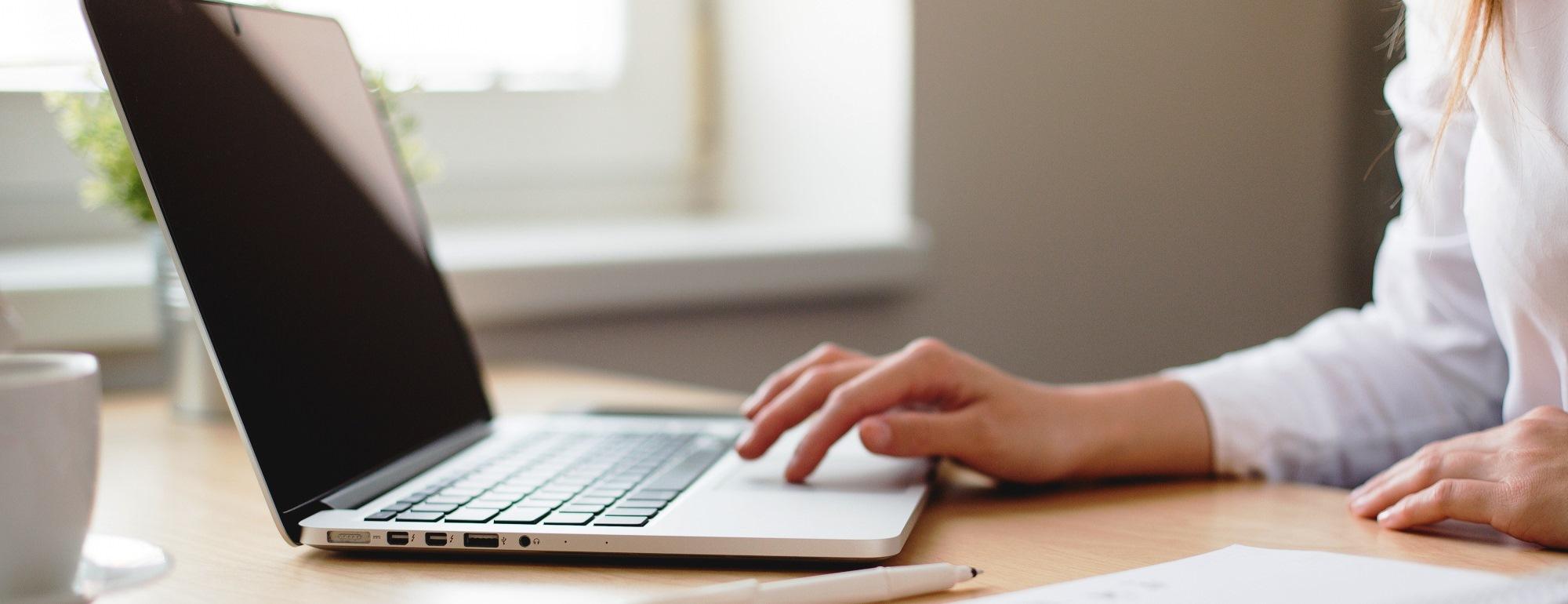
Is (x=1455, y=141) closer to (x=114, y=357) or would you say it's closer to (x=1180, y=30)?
(x=1180, y=30)

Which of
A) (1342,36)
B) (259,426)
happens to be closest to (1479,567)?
(259,426)

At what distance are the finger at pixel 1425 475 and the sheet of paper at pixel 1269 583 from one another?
0.10 metres

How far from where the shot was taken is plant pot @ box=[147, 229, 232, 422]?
926mm

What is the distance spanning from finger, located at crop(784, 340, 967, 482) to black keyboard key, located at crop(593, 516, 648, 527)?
0.12 m

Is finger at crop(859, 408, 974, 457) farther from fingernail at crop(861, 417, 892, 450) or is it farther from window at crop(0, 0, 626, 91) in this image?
window at crop(0, 0, 626, 91)

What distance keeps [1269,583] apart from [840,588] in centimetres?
15

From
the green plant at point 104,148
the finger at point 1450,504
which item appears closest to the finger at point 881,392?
the finger at point 1450,504

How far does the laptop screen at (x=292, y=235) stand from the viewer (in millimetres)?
537

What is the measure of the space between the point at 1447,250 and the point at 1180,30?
2.76 ft

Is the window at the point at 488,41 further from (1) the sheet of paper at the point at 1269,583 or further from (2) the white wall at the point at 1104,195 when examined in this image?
(1) the sheet of paper at the point at 1269,583

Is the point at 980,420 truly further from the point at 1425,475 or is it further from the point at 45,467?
the point at 45,467

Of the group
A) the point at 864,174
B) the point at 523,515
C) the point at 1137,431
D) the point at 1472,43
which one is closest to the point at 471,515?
the point at 523,515

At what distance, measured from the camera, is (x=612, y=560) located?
52 cm

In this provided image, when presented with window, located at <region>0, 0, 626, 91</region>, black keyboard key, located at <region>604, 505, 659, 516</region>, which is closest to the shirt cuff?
black keyboard key, located at <region>604, 505, 659, 516</region>
